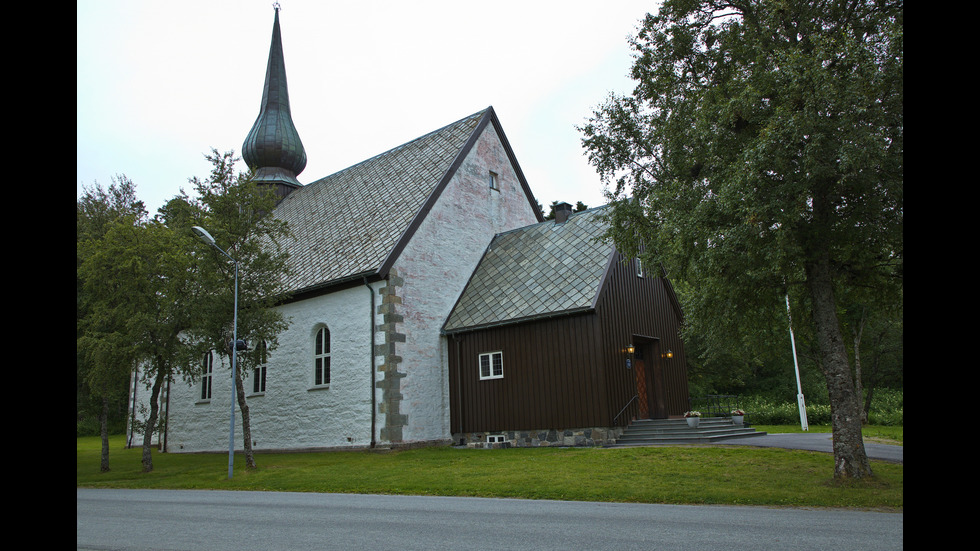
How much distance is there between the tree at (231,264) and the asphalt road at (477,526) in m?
6.87

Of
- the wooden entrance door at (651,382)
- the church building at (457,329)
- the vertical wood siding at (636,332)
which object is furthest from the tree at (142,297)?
the wooden entrance door at (651,382)

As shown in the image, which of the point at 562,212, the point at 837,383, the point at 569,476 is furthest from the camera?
the point at 562,212

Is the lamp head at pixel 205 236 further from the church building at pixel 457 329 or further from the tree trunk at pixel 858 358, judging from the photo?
the tree trunk at pixel 858 358

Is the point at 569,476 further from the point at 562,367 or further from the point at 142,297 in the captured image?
the point at 142,297

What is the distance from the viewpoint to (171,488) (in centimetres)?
1436

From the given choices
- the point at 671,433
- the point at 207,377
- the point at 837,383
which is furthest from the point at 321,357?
the point at 837,383

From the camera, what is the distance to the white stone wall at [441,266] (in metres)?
19.0

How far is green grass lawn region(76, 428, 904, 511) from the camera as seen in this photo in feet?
31.0

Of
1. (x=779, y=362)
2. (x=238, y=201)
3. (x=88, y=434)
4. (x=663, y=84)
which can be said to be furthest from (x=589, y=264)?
(x=88, y=434)

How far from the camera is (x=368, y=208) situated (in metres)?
23.2

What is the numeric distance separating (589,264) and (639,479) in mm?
8668

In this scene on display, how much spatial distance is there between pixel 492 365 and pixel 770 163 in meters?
11.3

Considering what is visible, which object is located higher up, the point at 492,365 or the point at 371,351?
the point at 371,351

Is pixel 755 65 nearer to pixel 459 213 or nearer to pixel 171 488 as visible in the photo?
pixel 459 213
